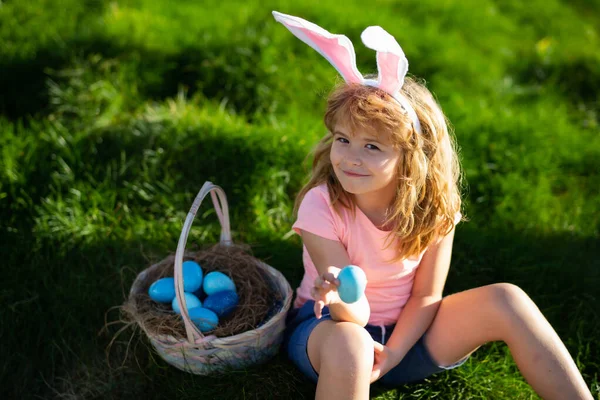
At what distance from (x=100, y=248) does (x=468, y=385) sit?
4.88ft

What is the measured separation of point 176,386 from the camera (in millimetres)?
2119

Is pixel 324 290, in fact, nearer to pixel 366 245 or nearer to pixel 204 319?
pixel 366 245

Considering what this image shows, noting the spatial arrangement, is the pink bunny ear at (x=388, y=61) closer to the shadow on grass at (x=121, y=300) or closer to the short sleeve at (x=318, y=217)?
the short sleeve at (x=318, y=217)

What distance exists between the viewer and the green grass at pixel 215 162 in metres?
2.29

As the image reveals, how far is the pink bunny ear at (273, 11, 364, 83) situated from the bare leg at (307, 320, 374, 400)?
28.9 inches

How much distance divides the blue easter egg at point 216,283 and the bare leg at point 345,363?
0.56 m

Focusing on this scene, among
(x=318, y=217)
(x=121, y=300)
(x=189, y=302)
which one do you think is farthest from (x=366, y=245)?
(x=121, y=300)

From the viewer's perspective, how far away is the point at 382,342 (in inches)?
81.4

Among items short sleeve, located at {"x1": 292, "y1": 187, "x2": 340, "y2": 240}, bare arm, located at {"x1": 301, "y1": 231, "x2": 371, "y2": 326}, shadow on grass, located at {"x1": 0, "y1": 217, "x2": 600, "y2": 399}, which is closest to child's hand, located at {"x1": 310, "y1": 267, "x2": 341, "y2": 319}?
bare arm, located at {"x1": 301, "y1": 231, "x2": 371, "y2": 326}

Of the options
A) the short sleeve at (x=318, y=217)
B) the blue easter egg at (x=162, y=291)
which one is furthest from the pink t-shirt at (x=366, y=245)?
the blue easter egg at (x=162, y=291)

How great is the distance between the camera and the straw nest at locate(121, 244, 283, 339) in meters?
2.10

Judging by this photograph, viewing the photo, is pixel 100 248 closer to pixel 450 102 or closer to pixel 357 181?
pixel 357 181

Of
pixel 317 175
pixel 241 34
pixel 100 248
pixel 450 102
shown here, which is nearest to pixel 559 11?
pixel 450 102

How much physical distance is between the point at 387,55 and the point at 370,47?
0.08 m
